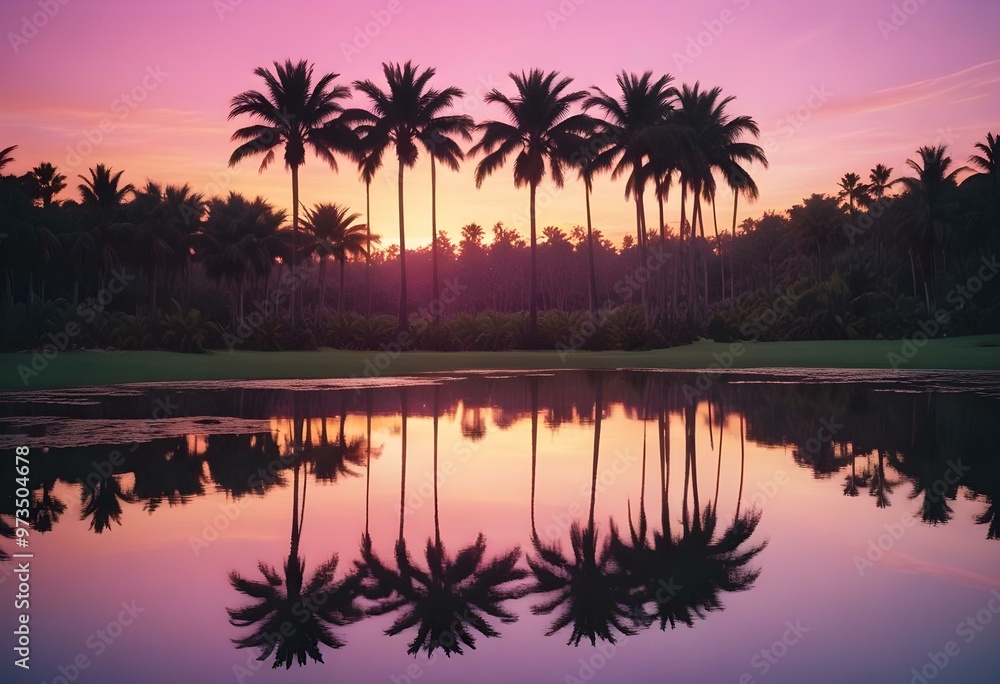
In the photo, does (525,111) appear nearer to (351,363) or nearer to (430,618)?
(351,363)

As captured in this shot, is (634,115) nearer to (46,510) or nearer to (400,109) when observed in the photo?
(400,109)

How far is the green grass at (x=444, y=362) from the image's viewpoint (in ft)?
90.0

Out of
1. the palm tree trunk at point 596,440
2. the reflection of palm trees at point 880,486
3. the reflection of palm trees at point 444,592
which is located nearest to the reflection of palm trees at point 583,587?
the reflection of palm trees at point 444,592

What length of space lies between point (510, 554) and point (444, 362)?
3092 cm

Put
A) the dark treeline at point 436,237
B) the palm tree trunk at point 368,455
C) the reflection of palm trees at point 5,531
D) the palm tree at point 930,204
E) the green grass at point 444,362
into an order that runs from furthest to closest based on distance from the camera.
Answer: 1. the palm tree at point 930,204
2. the dark treeline at point 436,237
3. the green grass at point 444,362
4. the palm tree trunk at point 368,455
5. the reflection of palm trees at point 5,531

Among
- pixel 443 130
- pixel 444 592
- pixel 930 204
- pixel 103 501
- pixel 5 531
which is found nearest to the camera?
pixel 444 592

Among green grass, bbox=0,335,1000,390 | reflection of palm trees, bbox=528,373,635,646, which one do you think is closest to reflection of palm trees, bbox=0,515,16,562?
reflection of palm trees, bbox=528,373,635,646

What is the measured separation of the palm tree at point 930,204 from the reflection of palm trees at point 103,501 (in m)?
66.4

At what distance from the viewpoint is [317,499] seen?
29.1 feet

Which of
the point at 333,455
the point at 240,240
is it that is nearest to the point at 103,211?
the point at 240,240

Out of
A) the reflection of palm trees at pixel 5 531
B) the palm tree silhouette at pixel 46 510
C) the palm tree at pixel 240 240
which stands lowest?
the reflection of palm trees at pixel 5 531

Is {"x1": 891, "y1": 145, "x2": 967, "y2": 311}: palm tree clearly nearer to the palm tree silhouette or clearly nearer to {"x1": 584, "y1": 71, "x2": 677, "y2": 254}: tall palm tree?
{"x1": 584, "y1": 71, "x2": 677, "y2": 254}: tall palm tree

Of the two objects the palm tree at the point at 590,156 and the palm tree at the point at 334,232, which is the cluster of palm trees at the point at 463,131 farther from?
the palm tree at the point at 334,232

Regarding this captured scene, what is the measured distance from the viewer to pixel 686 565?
6.47 m
